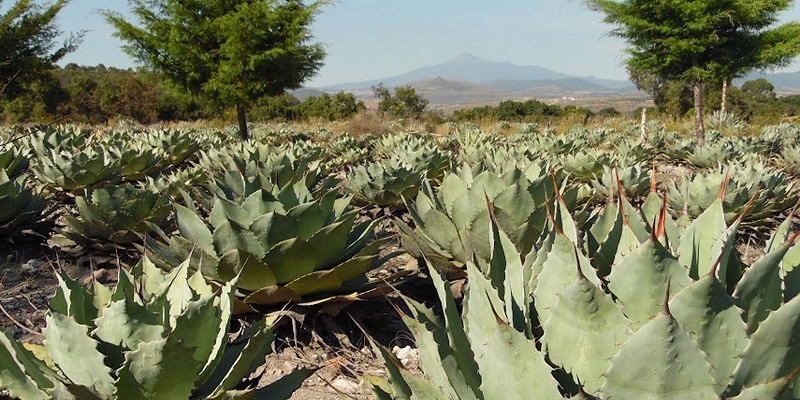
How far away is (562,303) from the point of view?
0.98 metres

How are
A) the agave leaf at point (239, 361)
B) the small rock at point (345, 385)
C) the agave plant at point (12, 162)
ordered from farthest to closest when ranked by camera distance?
the agave plant at point (12, 162) < the small rock at point (345, 385) < the agave leaf at point (239, 361)

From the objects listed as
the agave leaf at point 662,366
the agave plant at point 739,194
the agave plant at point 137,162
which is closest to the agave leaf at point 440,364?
the agave leaf at point 662,366

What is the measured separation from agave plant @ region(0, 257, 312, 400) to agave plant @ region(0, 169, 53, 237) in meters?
2.08

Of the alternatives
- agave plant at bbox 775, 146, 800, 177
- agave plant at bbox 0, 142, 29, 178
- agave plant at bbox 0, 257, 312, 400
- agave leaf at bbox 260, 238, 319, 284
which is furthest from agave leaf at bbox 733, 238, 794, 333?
agave plant at bbox 775, 146, 800, 177

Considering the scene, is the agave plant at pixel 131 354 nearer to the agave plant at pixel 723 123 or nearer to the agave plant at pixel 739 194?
the agave plant at pixel 739 194

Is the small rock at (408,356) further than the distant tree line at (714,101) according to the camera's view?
No

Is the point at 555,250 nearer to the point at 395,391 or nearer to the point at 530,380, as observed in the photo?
the point at 530,380

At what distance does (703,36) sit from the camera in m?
11.2

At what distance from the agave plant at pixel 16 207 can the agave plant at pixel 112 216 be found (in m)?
0.34

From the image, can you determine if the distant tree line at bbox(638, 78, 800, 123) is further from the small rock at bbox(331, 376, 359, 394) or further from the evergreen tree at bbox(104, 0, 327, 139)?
the small rock at bbox(331, 376, 359, 394)

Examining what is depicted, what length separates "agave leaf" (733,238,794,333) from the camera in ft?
3.23

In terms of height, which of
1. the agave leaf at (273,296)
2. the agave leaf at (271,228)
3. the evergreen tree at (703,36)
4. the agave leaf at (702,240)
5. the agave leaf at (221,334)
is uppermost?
the evergreen tree at (703,36)

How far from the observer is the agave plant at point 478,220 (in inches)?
97.0

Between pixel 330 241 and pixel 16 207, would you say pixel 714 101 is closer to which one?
pixel 330 241
